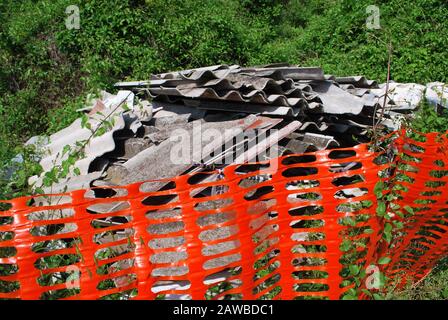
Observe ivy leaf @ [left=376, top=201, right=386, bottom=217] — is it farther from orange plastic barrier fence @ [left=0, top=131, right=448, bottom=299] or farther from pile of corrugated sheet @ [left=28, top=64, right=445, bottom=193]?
pile of corrugated sheet @ [left=28, top=64, right=445, bottom=193]

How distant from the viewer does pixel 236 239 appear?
3684 millimetres

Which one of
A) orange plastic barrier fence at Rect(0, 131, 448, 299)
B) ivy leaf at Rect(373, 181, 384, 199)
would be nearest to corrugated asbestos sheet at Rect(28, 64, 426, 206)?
orange plastic barrier fence at Rect(0, 131, 448, 299)

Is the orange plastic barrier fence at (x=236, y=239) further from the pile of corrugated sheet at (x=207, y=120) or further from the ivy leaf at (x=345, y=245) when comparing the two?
the pile of corrugated sheet at (x=207, y=120)

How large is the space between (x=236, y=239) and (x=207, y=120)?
251 centimetres

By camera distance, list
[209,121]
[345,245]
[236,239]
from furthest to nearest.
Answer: [209,121]
[345,245]
[236,239]

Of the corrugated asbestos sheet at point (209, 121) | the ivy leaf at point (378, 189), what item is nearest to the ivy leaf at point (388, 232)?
the ivy leaf at point (378, 189)

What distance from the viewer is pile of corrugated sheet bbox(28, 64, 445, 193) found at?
5.39m

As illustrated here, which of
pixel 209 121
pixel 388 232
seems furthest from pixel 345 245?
pixel 209 121

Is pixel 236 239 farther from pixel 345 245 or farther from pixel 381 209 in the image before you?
pixel 381 209

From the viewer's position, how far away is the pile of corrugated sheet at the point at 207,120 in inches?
212

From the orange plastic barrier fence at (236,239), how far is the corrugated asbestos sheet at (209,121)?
45cm

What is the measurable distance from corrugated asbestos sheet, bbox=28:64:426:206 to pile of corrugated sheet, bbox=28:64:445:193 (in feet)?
0.04

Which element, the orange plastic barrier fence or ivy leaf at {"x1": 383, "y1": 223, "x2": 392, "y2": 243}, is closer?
the orange plastic barrier fence
